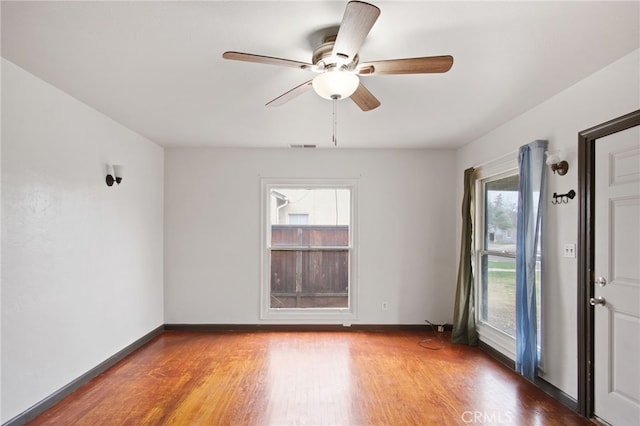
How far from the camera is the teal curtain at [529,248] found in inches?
119

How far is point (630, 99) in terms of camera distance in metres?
2.26

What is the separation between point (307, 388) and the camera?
3.06 metres

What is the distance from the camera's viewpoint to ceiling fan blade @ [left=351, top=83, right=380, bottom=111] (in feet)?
7.44

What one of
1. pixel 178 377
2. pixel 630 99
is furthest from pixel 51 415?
pixel 630 99

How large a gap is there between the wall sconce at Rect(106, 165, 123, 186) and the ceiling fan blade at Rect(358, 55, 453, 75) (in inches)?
106

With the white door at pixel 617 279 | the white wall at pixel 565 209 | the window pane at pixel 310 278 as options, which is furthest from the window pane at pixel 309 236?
the white door at pixel 617 279

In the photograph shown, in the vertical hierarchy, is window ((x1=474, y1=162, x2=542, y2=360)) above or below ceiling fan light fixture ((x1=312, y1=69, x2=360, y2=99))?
below

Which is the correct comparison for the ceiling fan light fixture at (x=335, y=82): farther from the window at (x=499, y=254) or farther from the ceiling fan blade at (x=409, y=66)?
the window at (x=499, y=254)

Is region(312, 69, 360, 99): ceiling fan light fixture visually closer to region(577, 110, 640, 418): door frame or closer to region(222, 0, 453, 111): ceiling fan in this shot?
region(222, 0, 453, 111): ceiling fan

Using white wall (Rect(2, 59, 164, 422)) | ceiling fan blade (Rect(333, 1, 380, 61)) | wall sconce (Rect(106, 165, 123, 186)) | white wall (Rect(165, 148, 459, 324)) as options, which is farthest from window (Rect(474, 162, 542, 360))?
white wall (Rect(2, 59, 164, 422))

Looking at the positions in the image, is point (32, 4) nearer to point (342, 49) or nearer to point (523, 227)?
point (342, 49)

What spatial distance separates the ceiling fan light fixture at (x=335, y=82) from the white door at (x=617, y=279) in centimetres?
182

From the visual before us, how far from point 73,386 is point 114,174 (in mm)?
1904

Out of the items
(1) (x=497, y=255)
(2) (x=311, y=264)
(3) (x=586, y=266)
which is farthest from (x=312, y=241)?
(3) (x=586, y=266)
